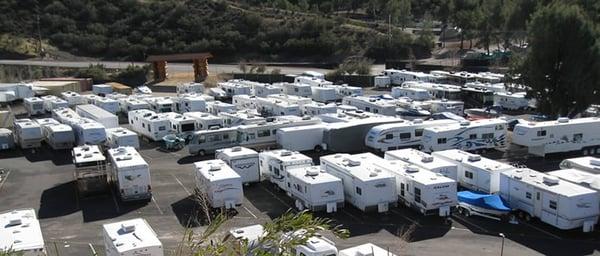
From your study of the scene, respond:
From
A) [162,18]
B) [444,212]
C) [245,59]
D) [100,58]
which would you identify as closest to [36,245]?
[444,212]

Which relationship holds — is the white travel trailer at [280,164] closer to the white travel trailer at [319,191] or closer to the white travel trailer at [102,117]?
the white travel trailer at [319,191]

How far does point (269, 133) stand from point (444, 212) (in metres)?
13.0

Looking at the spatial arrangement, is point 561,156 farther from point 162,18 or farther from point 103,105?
point 162,18

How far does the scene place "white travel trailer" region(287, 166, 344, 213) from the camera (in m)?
20.4

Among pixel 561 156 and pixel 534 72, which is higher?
pixel 534 72

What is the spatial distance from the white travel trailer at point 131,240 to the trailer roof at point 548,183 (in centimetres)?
1225

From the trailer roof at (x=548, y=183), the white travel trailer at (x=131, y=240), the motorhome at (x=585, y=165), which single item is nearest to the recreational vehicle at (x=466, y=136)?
the motorhome at (x=585, y=165)

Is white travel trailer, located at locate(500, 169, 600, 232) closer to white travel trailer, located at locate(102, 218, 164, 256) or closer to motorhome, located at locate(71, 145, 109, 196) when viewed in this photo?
white travel trailer, located at locate(102, 218, 164, 256)

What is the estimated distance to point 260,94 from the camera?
47.5m

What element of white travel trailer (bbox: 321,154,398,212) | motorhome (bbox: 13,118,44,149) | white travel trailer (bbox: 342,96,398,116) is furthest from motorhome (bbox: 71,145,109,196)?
white travel trailer (bbox: 342,96,398,116)

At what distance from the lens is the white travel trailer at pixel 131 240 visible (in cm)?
1495

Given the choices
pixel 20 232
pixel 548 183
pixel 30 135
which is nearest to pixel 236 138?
pixel 30 135

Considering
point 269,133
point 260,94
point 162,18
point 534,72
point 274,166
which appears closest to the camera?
point 274,166

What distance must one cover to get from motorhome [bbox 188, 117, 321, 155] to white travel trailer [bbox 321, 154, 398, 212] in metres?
9.18
